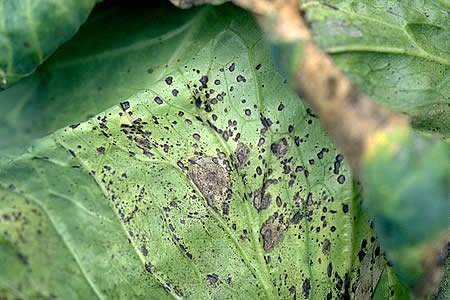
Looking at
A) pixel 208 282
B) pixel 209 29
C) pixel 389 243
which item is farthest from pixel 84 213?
pixel 389 243

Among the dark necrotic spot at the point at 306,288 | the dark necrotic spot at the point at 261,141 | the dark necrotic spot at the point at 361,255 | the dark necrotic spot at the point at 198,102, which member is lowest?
the dark necrotic spot at the point at 306,288

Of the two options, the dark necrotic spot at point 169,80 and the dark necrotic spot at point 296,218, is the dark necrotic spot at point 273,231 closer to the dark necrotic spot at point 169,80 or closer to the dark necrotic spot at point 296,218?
the dark necrotic spot at point 296,218

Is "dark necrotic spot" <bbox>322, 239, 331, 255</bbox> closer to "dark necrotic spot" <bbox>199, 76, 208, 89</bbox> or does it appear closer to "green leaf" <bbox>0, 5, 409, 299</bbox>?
"green leaf" <bbox>0, 5, 409, 299</bbox>

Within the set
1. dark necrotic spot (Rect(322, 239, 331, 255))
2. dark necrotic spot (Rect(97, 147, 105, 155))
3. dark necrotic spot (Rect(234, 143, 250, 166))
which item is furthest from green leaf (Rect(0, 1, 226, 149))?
dark necrotic spot (Rect(322, 239, 331, 255))

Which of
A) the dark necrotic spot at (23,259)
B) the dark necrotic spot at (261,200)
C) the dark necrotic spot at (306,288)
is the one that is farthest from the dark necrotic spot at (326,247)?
the dark necrotic spot at (23,259)

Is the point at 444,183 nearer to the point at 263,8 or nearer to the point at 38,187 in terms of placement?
the point at 263,8

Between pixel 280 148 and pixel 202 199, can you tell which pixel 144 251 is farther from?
pixel 280 148
